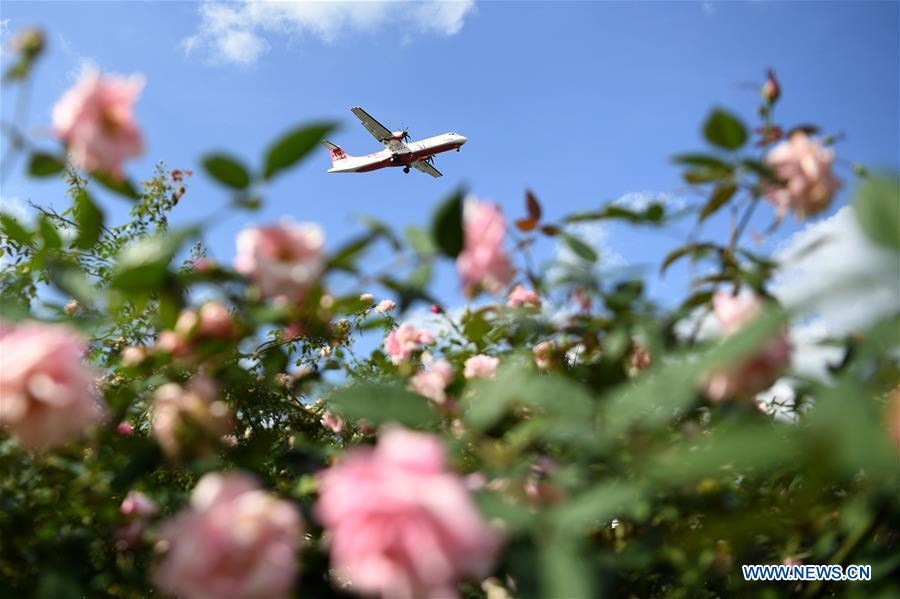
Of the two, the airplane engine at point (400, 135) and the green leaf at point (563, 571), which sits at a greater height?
the airplane engine at point (400, 135)

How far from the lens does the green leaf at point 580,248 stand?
1212 millimetres

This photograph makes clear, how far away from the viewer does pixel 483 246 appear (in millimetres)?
1143

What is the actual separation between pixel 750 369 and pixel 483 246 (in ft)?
1.53

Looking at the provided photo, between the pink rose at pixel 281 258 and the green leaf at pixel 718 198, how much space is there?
68cm

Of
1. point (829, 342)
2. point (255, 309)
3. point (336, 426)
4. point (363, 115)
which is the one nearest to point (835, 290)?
point (829, 342)

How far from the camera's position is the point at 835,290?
2.30 ft

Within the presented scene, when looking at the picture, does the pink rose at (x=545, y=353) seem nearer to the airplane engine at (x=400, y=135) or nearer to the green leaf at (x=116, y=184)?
the green leaf at (x=116, y=184)

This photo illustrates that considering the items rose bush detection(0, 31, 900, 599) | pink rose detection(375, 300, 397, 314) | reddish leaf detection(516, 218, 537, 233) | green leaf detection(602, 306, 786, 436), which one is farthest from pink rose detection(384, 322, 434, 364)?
pink rose detection(375, 300, 397, 314)

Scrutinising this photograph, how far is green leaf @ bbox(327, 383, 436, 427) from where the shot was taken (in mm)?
850

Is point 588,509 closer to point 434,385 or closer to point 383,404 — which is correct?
point 383,404

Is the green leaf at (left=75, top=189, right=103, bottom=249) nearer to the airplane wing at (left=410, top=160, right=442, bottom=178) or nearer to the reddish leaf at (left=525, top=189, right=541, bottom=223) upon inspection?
the reddish leaf at (left=525, top=189, right=541, bottom=223)

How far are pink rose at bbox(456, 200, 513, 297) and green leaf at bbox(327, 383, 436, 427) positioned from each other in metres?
0.32

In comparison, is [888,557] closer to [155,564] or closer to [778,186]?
[778,186]

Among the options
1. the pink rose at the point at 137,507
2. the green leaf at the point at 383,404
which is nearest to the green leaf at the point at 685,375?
the green leaf at the point at 383,404
